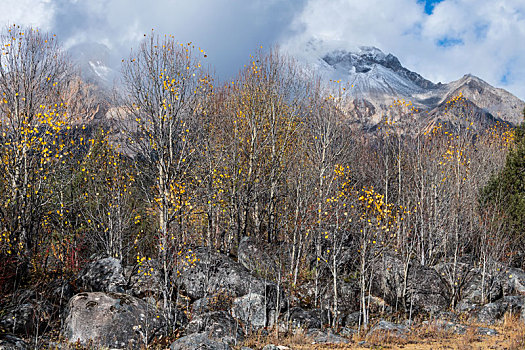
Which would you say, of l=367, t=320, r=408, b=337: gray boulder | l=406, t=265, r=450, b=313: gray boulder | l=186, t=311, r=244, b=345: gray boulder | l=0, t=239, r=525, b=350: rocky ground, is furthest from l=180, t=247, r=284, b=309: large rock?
l=406, t=265, r=450, b=313: gray boulder

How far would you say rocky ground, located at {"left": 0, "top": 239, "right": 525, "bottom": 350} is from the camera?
398 inches

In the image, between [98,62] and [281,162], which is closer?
[281,162]

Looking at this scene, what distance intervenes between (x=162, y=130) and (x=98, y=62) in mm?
123043

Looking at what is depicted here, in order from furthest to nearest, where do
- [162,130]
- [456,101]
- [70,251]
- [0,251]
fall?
[456,101], [70,251], [162,130], [0,251]

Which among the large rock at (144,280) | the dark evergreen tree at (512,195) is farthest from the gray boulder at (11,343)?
the dark evergreen tree at (512,195)

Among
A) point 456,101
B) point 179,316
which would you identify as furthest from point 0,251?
point 456,101

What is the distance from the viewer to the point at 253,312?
1343cm

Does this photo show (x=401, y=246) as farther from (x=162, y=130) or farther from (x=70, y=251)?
(x=70, y=251)

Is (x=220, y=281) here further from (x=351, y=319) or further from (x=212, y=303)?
(x=351, y=319)

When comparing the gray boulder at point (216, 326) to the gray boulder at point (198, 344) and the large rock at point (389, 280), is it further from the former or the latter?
the large rock at point (389, 280)

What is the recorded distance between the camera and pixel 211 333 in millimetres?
10812

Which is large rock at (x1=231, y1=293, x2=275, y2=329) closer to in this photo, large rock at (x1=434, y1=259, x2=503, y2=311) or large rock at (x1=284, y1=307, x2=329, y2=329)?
large rock at (x1=284, y1=307, x2=329, y2=329)

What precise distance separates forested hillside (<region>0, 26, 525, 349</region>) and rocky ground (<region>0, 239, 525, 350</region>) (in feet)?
0.23

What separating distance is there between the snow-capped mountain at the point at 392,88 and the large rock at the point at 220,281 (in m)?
29.4
